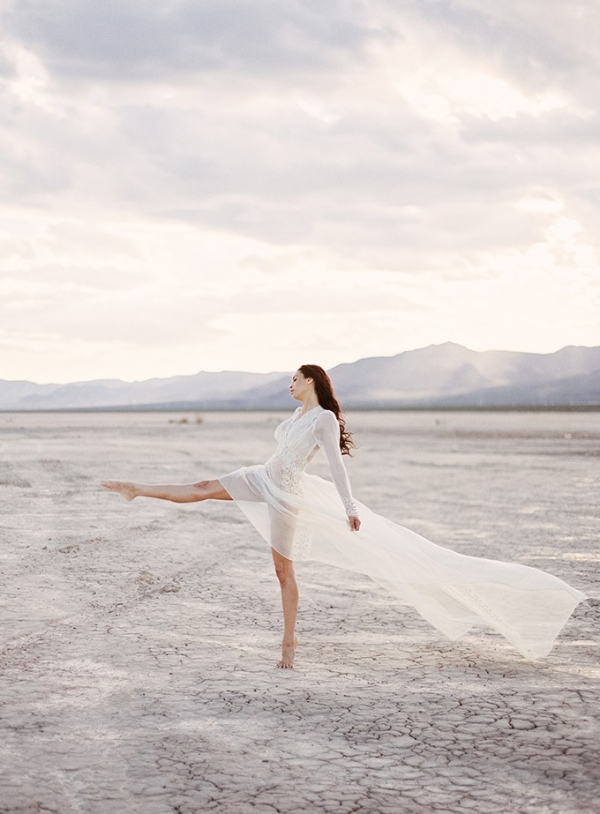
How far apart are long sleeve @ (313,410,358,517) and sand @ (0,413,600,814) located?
3.64ft

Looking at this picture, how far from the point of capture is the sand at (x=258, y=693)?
436 cm

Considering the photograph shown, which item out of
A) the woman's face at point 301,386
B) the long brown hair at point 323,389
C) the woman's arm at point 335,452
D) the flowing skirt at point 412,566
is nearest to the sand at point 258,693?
the flowing skirt at point 412,566

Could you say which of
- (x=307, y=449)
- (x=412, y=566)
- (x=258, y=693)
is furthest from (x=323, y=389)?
(x=258, y=693)

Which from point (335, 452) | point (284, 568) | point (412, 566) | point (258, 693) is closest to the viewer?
point (258, 693)

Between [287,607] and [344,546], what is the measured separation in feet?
1.86

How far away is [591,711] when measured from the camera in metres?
5.47

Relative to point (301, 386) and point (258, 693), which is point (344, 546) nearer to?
point (301, 386)

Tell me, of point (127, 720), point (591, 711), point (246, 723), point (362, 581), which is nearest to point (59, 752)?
point (127, 720)

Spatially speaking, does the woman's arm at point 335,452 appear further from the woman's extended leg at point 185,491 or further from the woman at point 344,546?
the woman's extended leg at point 185,491

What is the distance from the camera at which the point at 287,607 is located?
6.62m

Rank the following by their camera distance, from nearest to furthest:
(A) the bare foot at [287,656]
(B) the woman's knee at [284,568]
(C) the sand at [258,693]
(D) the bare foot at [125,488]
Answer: (C) the sand at [258,693], (A) the bare foot at [287,656], (B) the woman's knee at [284,568], (D) the bare foot at [125,488]

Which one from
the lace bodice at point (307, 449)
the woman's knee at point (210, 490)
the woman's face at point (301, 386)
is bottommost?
the woman's knee at point (210, 490)

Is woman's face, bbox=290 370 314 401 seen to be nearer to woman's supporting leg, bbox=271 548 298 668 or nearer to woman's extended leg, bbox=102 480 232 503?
woman's extended leg, bbox=102 480 232 503

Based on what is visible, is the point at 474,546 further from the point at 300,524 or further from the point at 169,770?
the point at 169,770
